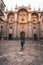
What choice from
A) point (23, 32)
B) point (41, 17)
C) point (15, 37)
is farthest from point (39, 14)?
point (15, 37)

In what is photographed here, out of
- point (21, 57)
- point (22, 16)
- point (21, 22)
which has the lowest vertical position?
point (21, 57)

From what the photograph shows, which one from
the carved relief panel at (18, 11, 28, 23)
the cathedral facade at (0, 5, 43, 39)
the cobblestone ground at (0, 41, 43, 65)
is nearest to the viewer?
the cobblestone ground at (0, 41, 43, 65)

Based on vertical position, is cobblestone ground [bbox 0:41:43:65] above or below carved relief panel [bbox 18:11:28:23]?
below

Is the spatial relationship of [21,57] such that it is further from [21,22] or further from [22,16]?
[22,16]

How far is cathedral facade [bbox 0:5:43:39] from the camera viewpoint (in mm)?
47875

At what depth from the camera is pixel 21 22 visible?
49.9 meters

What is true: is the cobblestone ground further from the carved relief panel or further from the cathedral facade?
the carved relief panel

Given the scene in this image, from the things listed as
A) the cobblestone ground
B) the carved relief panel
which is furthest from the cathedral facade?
the cobblestone ground

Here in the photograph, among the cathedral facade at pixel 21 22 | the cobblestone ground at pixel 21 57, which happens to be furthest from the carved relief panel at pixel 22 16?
the cobblestone ground at pixel 21 57

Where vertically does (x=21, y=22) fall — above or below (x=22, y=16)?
below

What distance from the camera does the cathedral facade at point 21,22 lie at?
47875 mm

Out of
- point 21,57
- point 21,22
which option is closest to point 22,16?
point 21,22

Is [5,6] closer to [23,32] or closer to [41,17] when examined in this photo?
[23,32]

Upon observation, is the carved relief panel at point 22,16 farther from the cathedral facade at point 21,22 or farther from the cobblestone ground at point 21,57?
the cobblestone ground at point 21,57
